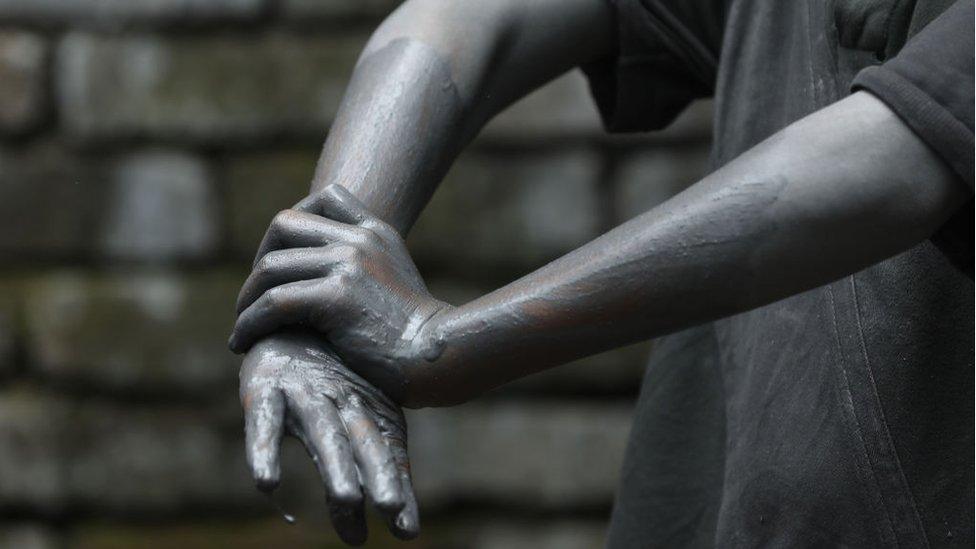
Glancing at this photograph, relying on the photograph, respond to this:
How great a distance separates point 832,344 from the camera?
0.99 m

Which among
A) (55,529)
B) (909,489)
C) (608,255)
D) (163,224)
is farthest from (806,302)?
(55,529)

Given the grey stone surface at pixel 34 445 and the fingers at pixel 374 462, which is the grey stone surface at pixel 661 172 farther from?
the fingers at pixel 374 462

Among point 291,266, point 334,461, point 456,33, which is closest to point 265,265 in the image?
point 291,266

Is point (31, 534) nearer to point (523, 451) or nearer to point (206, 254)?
point (206, 254)

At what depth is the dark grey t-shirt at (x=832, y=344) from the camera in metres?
0.85

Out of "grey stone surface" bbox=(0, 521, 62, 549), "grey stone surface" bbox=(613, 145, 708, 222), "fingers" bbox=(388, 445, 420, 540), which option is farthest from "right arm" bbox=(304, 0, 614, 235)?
"grey stone surface" bbox=(0, 521, 62, 549)

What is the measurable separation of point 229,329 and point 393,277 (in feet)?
6.11

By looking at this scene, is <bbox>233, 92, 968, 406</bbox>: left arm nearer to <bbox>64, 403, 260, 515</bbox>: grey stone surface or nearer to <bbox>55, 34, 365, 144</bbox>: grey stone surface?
<bbox>55, 34, 365, 144</bbox>: grey stone surface

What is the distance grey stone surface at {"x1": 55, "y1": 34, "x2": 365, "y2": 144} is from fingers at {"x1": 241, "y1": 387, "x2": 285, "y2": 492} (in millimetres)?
1831

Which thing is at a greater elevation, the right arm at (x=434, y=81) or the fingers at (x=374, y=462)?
the right arm at (x=434, y=81)

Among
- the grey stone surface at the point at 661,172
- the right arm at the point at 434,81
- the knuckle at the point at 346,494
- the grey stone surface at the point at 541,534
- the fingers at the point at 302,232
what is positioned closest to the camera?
the knuckle at the point at 346,494

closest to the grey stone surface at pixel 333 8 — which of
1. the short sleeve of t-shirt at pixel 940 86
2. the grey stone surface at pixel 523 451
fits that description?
the grey stone surface at pixel 523 451

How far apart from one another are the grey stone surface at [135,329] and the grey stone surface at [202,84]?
263mm

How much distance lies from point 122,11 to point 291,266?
196 cm
